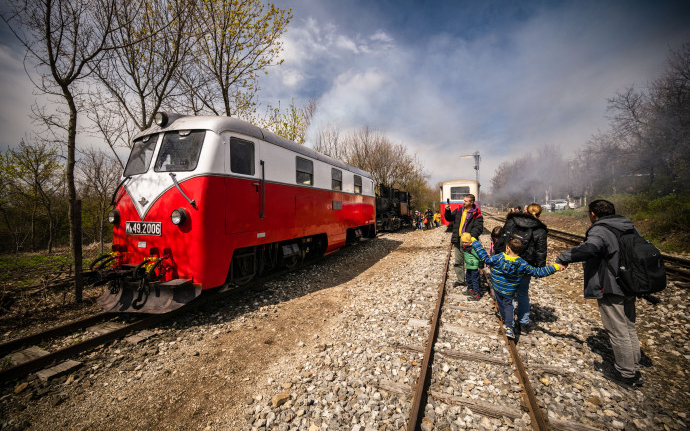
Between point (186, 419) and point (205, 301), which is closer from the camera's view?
point (186, 419)

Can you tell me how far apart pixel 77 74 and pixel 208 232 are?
16.0 feet

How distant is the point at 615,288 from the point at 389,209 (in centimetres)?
1511

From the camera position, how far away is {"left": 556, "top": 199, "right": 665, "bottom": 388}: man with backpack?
9.29ft

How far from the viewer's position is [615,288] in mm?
2842

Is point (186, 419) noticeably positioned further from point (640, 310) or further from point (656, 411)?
point (640, 310)

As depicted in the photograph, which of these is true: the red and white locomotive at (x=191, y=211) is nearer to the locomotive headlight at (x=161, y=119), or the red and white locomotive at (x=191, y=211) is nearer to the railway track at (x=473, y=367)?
the locomotive headlight at (x=161, y=119)

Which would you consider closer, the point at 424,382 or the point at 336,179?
the point at 424,382

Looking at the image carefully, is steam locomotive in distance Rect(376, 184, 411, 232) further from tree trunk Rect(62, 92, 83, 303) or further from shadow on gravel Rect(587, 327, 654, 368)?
tree trunk Rect(62, 92, 83, 303)

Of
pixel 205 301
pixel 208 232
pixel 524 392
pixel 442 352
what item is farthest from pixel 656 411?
pixel 205 301

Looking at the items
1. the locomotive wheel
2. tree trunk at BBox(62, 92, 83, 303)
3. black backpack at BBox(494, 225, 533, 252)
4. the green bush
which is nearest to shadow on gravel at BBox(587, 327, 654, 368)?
black backpack at BBox(494, 225, 533, 252)

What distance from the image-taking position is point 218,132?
4516 millimetres

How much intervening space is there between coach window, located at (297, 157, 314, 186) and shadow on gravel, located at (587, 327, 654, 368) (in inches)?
236

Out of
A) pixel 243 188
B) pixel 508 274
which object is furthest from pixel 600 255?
pixel 243 188

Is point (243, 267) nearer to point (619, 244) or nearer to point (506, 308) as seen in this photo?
point (506, 308)
